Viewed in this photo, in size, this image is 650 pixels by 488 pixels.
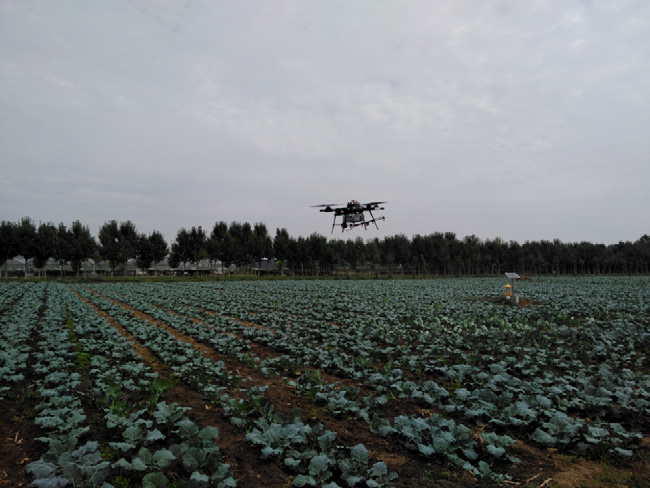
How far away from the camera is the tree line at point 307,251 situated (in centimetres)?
6031

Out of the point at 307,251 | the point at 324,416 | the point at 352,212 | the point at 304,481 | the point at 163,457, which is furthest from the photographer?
the point at 307,251

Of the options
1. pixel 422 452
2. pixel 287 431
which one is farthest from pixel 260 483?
pixel 422 452

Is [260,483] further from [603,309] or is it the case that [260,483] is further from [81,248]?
[81,248]

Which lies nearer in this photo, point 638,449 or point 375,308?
point 638,449

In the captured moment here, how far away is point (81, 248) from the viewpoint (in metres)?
60.9

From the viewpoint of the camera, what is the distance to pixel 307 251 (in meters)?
84.2

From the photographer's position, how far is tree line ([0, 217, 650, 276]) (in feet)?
198

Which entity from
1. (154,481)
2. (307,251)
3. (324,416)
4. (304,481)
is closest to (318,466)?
(304,481)

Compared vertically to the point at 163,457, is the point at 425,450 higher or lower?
lower

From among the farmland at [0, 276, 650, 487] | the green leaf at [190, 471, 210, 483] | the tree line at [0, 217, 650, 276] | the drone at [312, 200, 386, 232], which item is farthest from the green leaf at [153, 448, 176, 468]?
the tree line at [0, 217, 650, 276]

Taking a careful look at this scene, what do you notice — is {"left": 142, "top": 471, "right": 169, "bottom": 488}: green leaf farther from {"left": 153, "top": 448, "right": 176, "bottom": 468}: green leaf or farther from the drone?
the drone

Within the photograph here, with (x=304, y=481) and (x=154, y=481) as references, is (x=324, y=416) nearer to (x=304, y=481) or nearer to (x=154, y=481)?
(x=304, y=481)

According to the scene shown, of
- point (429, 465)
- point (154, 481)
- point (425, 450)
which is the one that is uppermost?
point (154, 481)

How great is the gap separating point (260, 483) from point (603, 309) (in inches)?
838
